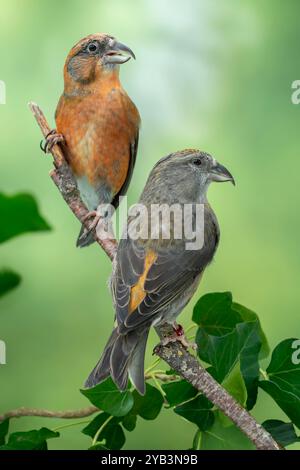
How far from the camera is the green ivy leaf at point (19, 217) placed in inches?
60.9

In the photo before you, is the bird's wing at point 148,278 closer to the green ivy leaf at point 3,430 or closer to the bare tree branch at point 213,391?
the bare tree branch at point 213,391

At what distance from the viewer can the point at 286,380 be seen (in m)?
1.82

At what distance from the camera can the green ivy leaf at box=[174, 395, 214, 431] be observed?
6.03 ft

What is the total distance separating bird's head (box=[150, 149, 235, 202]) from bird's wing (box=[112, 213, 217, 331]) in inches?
9.9

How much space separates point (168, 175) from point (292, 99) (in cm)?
261

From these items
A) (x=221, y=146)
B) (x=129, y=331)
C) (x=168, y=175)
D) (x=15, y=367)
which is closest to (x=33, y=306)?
(x=15, y=367)

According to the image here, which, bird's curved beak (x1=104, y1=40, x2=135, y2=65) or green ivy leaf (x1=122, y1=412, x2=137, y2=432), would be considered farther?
bird's curved beak (x1=104, y1=40, x2=135, y2=65)

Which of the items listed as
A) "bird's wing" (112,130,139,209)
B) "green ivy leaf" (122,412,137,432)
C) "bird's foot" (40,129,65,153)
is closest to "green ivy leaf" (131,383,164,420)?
"green ivy leaf" (122,412,137,432)

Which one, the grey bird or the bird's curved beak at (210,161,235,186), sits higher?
the bird's curved beak at (210,161,235,186)

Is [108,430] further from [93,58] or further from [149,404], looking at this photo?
[93,58]

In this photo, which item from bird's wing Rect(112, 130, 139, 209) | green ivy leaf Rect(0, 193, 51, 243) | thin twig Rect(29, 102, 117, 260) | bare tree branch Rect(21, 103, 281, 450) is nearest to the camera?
green ivy leaf Rect(0, 193, 51, 243)

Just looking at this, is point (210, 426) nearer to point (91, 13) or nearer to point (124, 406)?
point (124, 406)

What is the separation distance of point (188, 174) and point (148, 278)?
0.44 m

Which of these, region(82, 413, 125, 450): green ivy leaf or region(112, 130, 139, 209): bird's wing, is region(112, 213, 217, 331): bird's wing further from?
region(112, 130, 139, 209): bird's wing
